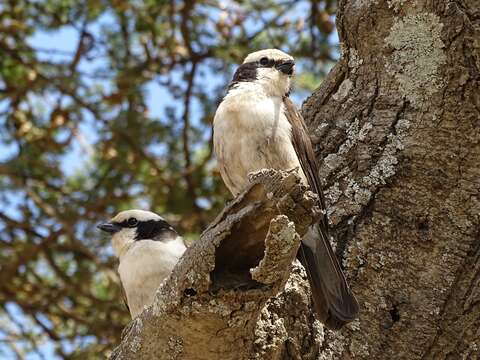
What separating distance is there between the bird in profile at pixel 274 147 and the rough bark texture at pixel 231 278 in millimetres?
598

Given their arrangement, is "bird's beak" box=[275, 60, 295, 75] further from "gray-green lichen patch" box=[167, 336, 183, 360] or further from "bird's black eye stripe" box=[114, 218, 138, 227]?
"gray-green lichen patch" box=[167, 336, 183, 360]

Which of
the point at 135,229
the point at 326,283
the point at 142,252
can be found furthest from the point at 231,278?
the point at 135,229

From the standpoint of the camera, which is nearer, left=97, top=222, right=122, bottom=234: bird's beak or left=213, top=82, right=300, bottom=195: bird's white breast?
left=213, top=82, right=300, bottom=195: bird's white breast

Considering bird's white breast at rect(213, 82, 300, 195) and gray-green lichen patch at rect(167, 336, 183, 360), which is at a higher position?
bird's white breast at rect(213, 82, 300, 195)

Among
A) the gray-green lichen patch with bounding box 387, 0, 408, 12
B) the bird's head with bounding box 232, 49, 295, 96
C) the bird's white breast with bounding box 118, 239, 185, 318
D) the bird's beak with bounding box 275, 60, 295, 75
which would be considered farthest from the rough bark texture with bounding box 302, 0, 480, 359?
the bird's white breast with bounding box 118, 239, 185, 318

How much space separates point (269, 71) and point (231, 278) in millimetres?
1994

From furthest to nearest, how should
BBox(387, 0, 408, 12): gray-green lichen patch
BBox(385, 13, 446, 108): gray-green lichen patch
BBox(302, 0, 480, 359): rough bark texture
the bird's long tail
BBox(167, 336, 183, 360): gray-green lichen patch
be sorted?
BBox(387, 0, 408, 12): gray-green lichen patch → BBox(385, 13, 446, 108): gray-green lichen patch → BBox(302, 0, 480, 359): rough bark texture → the bird's long tail → BBox(167, 336, 183, 360): gray-green lichen patch

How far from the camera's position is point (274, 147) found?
3752mm

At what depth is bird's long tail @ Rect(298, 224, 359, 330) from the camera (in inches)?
118

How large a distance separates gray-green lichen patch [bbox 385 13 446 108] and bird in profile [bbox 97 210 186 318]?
1687mm

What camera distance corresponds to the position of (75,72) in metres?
6.24

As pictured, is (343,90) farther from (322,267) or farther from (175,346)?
(175,346)

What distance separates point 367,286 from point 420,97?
0.82 metres

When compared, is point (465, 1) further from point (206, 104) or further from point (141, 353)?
point (206, 104)
